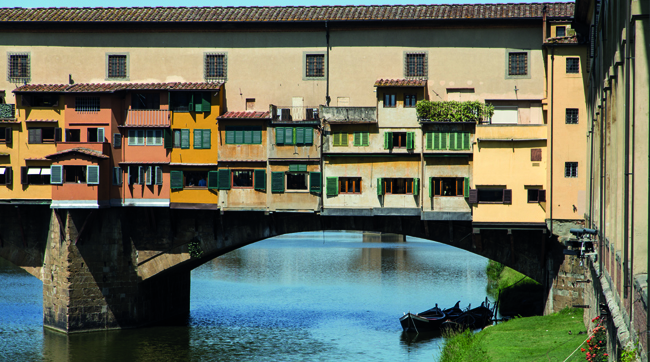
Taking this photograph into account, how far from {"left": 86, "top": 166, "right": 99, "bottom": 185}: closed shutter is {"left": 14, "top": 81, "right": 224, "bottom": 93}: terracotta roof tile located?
433 centimetres

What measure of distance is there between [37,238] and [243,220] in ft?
40.8

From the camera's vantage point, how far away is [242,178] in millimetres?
38281

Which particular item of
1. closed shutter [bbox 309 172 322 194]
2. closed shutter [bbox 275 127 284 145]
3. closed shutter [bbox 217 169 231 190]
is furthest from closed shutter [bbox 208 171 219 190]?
closed shutter [bbox 309 172 322 194]

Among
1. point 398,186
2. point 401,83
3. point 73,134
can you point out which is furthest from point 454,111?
point 73,134

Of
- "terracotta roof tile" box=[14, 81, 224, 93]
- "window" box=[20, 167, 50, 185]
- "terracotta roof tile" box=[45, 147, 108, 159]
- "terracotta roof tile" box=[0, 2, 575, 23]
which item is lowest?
"window" box=[20, 167, 50, 185]

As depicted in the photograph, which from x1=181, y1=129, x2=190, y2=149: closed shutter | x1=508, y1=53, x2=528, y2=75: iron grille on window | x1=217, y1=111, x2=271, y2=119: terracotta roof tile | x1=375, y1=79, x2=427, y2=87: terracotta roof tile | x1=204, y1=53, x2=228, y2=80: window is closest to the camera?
x1=375, y1=79, x2=427, y2=87: terracotta roof tile

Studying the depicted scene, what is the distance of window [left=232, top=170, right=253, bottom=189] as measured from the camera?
38.2 metres

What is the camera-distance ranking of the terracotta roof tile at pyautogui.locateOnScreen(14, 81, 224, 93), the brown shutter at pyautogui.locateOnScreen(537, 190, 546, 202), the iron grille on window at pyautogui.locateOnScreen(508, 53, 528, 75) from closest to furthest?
the brown shutter at pyautogui.locateOnScreen(537, 190, 546, 202) → the iron grille on window at pyautogui.locateOnScreen(508, 53, 528, 75) → the terracotta roof tile at pyautogui.locateOnScreen(14, 81, 224, 93)

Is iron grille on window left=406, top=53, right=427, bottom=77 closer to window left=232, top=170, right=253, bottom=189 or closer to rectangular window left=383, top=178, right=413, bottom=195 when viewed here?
rectangular window left=383, top=178, right=413, bottom=195

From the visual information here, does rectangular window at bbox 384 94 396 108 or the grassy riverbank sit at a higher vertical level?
rectangular window at bbox 384 94 396 108

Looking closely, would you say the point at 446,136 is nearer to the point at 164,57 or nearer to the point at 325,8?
the point at 325,8

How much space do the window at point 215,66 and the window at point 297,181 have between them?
714 cm

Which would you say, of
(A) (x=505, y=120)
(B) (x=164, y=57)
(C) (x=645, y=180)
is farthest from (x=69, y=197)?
(C) (x=645, y=180)

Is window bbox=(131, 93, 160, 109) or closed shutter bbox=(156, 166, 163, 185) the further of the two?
window bbox=(131, 93, 160, 109)
